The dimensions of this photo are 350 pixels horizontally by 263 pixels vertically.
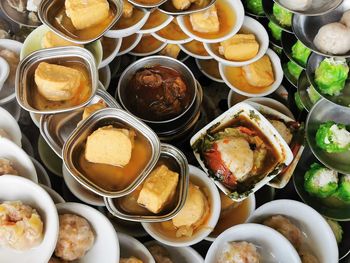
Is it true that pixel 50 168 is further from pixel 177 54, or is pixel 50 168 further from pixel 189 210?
pixel 177 54

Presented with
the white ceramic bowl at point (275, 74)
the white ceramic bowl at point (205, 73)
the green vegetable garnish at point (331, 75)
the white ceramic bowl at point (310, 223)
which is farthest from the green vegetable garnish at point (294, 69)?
the white ceramic bowl at point (310, 223)

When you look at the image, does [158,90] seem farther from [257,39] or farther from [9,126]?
[9,126]

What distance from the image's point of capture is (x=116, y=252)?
195 centimetres

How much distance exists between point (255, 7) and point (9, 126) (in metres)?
1.76

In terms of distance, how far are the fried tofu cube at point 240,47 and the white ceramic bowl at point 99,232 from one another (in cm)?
133

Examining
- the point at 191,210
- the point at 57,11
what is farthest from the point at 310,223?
the point at 57,11

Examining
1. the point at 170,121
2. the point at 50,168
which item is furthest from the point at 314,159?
the point at 50,168

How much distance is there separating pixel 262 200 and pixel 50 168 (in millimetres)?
1289

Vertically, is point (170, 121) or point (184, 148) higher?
point (170, 121)

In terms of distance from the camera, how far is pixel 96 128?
2068 mm

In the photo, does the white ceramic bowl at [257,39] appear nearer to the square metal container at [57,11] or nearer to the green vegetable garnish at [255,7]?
the green vegetable garnish at [255,7]

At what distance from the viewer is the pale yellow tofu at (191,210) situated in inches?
85.0

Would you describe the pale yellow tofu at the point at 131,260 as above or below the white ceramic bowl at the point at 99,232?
below

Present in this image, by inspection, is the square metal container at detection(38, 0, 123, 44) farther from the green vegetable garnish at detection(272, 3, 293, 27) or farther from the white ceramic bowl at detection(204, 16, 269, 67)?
the green vegetable garnish at detection(272, 3, 293, 27)
